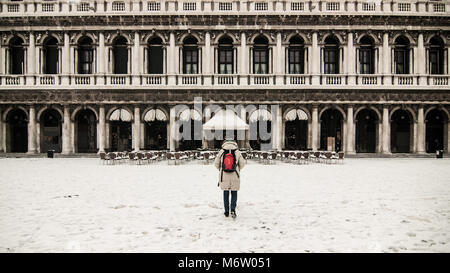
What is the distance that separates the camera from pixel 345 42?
93.8 ft

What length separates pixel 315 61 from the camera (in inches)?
1117

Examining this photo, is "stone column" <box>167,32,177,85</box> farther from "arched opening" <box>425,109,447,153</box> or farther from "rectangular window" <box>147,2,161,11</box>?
"arched opening" <box>425,109,447,153</box>

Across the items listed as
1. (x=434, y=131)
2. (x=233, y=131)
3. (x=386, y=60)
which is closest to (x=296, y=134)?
(x=233, y=131)

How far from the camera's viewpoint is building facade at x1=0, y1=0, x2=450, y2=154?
1106 inches

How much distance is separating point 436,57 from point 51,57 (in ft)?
98.1

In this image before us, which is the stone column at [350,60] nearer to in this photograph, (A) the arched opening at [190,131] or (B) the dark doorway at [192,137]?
(A) the arched opening at [190,131]

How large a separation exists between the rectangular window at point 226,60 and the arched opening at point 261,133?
440 centimetres

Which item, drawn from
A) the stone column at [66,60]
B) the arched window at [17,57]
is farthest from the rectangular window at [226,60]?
the arched window at [17,57]

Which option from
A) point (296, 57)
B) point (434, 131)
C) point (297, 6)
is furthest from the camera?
point (434, 131)

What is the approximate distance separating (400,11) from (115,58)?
2181 centimetres

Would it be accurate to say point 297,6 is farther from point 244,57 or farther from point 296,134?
point 296,134

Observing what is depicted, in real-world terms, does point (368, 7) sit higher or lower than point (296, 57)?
higher

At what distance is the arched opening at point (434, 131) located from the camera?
29828 mm
